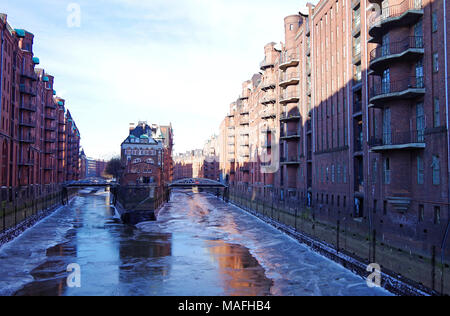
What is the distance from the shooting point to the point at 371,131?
1232 inches

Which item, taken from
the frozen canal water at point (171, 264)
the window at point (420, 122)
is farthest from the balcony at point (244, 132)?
the window at point (420, 122)

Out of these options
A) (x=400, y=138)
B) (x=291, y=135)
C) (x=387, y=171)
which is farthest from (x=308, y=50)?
(x=400, y=138)

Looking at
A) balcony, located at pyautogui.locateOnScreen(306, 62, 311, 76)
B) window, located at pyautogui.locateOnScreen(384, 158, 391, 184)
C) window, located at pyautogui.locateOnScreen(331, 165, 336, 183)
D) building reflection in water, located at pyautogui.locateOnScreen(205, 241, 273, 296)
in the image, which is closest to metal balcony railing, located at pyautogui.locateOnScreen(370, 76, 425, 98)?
window, located at pyautogui.locateOnScreen(384, 158, 391, 184)

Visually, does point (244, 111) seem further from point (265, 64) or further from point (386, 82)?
point (386, 82)

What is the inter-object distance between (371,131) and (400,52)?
7758mm

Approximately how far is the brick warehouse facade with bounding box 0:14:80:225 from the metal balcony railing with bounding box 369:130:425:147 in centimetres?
3985

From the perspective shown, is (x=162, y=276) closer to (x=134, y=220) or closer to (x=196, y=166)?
(x=134, y=220)

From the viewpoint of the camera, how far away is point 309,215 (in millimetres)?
41531

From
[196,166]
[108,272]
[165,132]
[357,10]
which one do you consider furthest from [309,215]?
[196,166]

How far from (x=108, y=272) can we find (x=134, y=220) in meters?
31.9

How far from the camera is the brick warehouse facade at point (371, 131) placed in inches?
874

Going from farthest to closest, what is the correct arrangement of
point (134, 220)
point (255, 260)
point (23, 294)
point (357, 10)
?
point (134, 220) < point (357, 10) < point (255, 260) < point (23, 294)

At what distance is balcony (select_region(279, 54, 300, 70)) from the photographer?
5171cm

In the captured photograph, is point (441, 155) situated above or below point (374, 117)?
below
